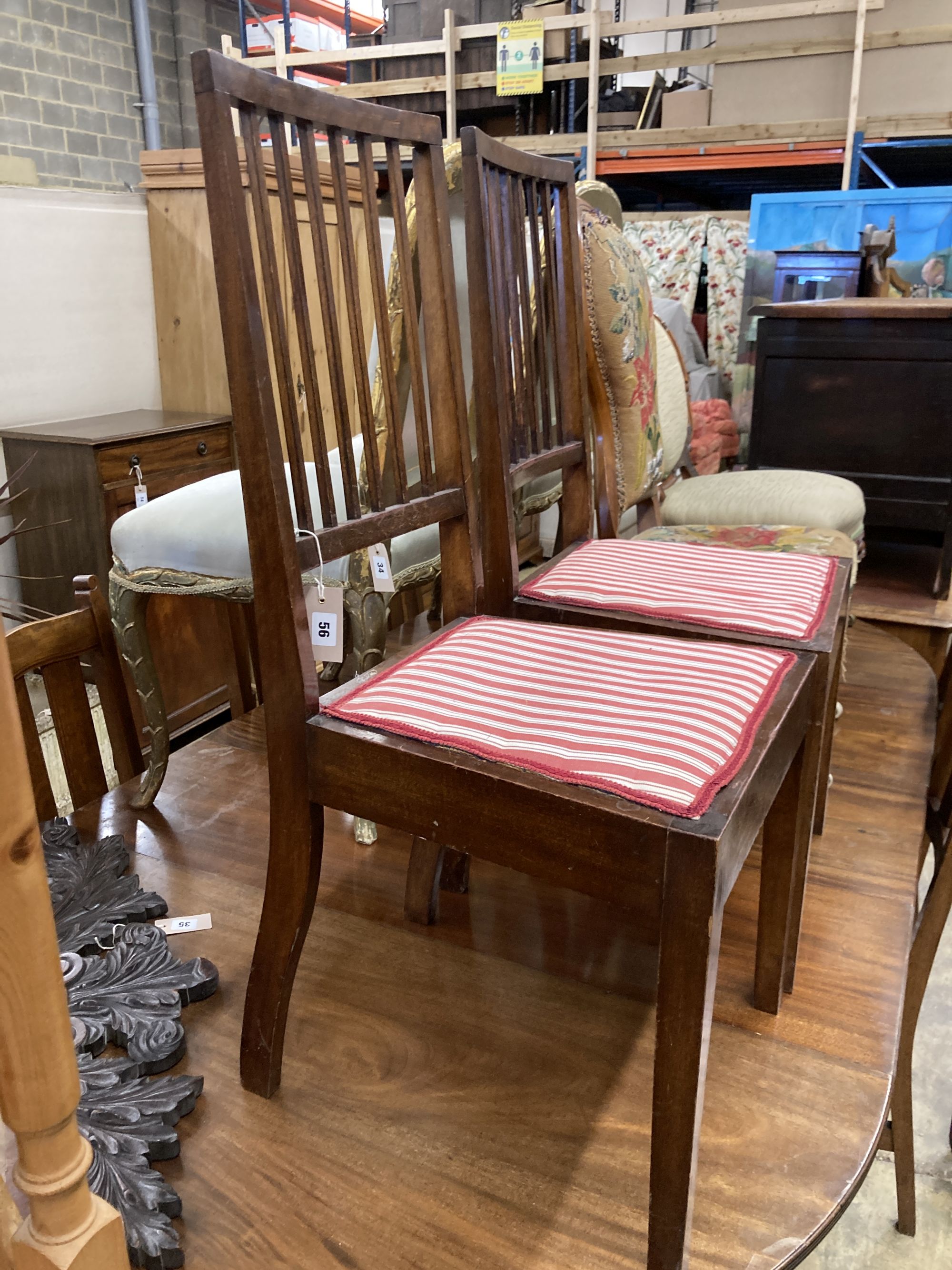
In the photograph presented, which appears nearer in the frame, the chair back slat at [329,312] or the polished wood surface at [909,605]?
the chair back slat at [329,312]

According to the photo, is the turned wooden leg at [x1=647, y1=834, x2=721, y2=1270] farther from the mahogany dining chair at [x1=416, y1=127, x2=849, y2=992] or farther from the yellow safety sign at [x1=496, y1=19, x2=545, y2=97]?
the yellow safety sign at [x1=496, y1=19, x2=545, y2=97]

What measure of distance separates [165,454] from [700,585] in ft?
5.83

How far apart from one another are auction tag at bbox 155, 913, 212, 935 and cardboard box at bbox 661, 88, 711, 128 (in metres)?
4.17

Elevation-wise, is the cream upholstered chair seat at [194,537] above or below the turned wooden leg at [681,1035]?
above

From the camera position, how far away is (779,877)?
984 mm

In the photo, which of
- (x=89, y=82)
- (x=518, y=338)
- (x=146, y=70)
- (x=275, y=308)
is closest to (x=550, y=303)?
(x=518, y=338)

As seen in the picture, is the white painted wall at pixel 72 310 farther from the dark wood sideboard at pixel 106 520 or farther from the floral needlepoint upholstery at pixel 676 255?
the floral needlepoint upholstery at pixel 676 255

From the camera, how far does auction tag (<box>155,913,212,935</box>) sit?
1.13 metres

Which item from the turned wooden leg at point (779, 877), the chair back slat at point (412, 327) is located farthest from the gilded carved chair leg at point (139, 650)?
the turned wooden leg at point (779, 877)

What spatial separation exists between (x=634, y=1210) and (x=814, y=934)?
1.50 feet

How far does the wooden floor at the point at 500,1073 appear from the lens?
0.77 metres

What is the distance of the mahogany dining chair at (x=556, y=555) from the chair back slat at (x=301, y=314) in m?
0.30

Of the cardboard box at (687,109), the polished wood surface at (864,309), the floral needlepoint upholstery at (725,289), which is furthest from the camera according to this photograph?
the cardboard box at (687,109)

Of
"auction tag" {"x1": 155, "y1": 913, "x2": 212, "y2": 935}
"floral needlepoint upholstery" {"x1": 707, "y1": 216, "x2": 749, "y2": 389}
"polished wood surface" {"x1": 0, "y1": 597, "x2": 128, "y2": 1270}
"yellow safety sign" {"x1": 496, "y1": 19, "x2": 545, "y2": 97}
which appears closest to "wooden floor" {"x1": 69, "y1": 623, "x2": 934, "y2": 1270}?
"auction tag" {"x1": 155, "y1": 913, "x2": 212, "y2": 935}
